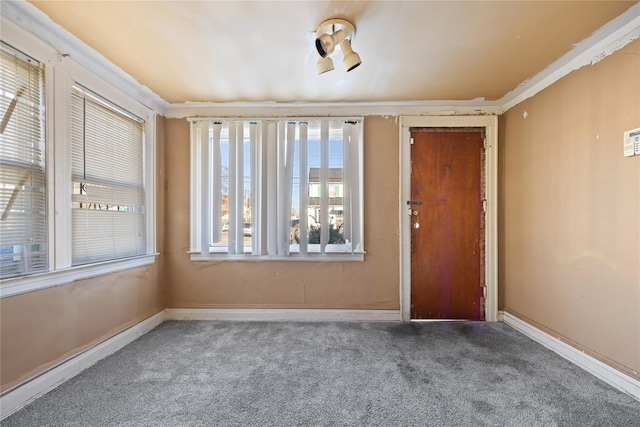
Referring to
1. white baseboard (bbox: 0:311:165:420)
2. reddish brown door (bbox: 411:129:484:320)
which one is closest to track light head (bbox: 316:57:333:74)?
reddish brown door (bbox: 411:129:484:320)

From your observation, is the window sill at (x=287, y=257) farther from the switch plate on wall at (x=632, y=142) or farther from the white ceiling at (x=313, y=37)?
the switch plate on wall at (x=632, y=142)

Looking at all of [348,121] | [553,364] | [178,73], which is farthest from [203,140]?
[553,364]

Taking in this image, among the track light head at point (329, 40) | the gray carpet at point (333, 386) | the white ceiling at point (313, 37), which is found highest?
the white ceiling at point (313, 37)

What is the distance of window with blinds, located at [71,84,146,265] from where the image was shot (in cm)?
200

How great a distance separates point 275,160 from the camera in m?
2.90

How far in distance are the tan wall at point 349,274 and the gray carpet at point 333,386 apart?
469mm

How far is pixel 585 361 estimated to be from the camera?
1.96 metres

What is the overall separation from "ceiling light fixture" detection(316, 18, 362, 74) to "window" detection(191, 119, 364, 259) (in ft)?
3.67

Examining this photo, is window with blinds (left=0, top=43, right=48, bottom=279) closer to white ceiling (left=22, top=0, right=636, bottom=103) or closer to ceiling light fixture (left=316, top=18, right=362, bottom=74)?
white ceiling (left=22, top=0, right=636, bottom=103)

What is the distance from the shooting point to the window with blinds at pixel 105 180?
78.8 inches

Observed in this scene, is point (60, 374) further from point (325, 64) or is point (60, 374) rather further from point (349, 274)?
point (325, 64)

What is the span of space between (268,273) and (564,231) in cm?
273

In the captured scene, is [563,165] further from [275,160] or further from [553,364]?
[275,160]

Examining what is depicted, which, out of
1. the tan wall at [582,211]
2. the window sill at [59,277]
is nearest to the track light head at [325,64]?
the tan wall at [582,211]
